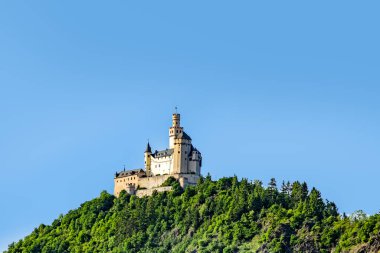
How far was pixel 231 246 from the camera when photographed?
561 ft

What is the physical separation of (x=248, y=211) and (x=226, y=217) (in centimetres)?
337

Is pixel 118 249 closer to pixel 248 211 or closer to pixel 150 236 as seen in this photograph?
pixel 150 236

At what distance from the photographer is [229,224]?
17712 cm

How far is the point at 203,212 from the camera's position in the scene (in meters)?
184

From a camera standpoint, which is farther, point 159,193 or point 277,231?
point 159,193

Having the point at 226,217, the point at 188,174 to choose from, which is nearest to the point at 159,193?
the point at 188,174

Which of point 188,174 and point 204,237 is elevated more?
point 188,174

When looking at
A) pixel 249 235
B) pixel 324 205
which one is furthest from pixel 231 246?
pixel 324 205

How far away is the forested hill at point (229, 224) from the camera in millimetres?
165750

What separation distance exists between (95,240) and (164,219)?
13.6 m

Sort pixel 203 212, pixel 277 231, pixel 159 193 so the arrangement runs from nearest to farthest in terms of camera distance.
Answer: pixel 277 231 < pixel 203 212 < pixel 159 193

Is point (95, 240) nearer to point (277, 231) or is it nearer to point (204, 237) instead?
point (204, 237)

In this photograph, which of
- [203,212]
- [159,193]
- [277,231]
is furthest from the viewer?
[159,193]

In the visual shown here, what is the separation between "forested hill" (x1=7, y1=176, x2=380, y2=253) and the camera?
16575 centimetres
